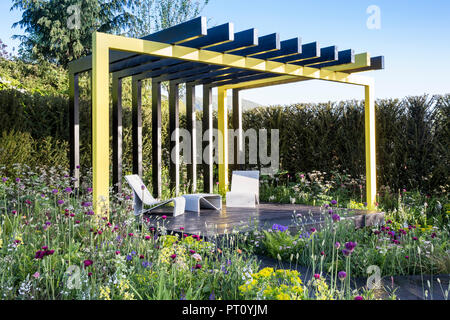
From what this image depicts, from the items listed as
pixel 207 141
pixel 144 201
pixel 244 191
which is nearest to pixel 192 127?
pixel 207 141

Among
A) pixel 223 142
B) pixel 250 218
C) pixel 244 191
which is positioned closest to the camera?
pixel 250 218

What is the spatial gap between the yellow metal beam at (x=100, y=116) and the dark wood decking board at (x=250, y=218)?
1.09m

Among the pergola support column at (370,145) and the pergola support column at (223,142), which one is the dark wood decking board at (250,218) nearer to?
the pergola support column at (370,145)

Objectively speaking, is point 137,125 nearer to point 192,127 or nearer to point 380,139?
point 192,127

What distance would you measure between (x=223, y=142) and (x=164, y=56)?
468 centimetres

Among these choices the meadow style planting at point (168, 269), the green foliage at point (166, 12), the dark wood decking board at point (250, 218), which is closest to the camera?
the meadow style planting at point (168, 269)

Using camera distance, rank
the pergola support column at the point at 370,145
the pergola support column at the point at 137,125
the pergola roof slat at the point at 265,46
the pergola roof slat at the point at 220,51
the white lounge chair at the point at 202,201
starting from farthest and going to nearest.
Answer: the pergola support column at the point at 370,145 < the pergola support column at the point at 137,125 < the white lounge chair at the point at 202,201 < the pergola roof slat at the point at 265,46 < the pergola roof slat at the point at 220,51

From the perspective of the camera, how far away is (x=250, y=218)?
→ 6.34m

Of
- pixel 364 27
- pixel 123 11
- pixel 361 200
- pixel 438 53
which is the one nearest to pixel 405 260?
pixel 364 27

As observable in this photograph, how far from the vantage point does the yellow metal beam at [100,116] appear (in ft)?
16.5

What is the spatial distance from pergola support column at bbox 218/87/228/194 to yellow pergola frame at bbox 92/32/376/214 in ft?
0.40

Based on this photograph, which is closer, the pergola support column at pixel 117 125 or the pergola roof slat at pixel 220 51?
the pergola roof slat at pixel 220 51

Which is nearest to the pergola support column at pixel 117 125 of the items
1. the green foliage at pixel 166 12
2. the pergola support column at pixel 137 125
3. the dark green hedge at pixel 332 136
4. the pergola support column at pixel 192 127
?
the pergola support column at pixel 137 125
